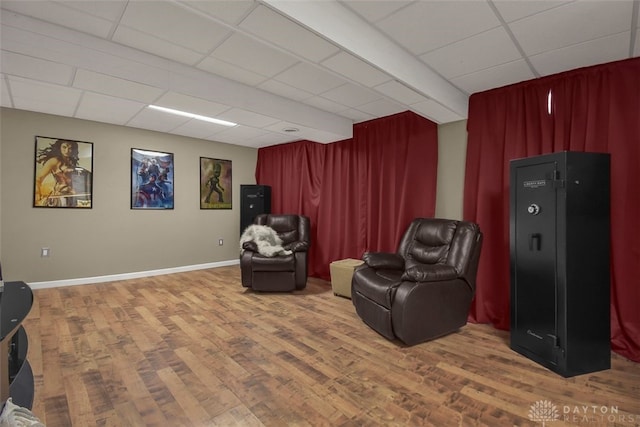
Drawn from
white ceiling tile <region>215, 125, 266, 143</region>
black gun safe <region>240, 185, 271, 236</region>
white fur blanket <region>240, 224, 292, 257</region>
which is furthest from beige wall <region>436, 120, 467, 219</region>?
black gun safe <region>240, 185, 271, 236</region>

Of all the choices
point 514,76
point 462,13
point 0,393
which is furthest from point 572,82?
point 0,393

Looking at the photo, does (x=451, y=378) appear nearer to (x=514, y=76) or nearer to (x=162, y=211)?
(x=514, y=76)

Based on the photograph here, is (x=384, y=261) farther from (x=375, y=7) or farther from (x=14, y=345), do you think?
(x=14, y=345)

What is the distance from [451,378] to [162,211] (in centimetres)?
481

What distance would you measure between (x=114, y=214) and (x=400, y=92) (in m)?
4.43

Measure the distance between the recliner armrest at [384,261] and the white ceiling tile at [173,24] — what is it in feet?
7.80

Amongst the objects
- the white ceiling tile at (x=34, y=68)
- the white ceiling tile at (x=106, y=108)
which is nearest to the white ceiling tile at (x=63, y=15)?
the white ceiling tile at (x=34, y=68)

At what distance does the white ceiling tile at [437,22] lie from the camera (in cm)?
189

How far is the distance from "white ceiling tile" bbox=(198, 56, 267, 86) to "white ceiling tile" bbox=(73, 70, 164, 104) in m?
0.51

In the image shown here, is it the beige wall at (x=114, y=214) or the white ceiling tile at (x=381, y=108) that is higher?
the white ceiling tile at (x=381, y=108)

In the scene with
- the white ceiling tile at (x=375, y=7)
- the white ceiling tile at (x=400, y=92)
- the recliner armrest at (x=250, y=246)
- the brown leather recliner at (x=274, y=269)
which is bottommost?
the brown leather recliner at (x=274, y=269)

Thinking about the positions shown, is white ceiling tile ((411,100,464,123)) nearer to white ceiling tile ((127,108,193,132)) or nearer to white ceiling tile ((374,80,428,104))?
white ceiling tile ((374,80,428,104))

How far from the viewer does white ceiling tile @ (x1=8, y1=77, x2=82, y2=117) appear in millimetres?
2971

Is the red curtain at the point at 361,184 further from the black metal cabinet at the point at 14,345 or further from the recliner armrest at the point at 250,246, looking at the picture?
the black metal cabinet at the point at 14,345
